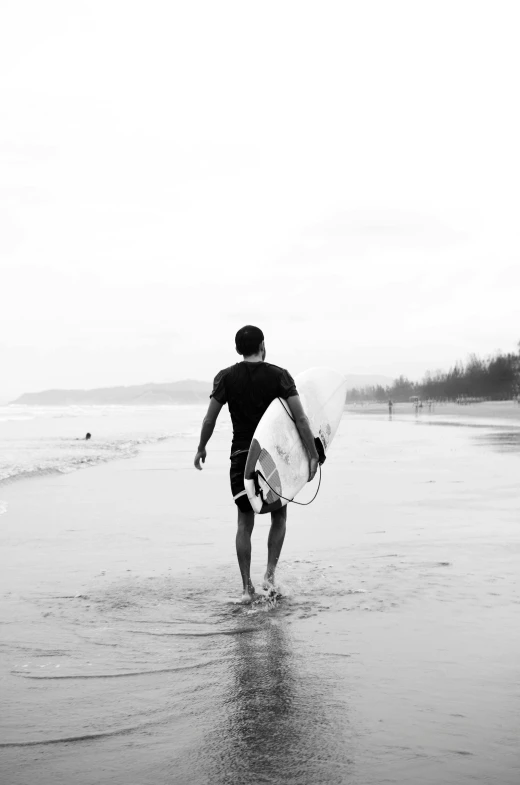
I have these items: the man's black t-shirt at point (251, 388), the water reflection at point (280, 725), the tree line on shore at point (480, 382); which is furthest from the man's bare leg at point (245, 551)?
the tree line on shore at point (480, 382)

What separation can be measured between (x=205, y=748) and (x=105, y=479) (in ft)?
32.4

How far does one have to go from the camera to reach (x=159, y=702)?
3016 millimetres

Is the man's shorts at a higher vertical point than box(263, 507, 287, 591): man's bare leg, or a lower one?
higher

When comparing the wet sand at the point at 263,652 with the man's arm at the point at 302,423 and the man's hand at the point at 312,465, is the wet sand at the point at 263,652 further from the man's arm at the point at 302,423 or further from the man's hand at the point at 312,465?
the man's arm at the point at 302,423

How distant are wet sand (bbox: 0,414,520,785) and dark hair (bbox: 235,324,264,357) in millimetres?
1546

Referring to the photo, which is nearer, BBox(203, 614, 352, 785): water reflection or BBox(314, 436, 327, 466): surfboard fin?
BBox(203, 614, 352, 785): water reflection

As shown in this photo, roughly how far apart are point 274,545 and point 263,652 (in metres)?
1.33

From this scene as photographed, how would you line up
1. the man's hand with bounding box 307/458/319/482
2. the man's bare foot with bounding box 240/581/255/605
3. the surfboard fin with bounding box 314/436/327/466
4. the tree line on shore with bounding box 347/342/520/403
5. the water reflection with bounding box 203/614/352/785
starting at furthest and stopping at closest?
the tree line on shore with bounding box 347/342/520/403 → the surfboard fin with bounding box 314/436/327/466 → the man's hand with bounding box 307/458/319/482 → the man's bare foot with bounding box 240/581/255/605 → the water reflection with bounding box 203/614/352/785

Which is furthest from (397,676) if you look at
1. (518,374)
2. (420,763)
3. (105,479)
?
(518,374)

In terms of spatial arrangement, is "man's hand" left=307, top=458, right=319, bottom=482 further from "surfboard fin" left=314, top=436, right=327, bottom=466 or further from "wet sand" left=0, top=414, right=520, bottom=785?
"wet sand" left=0, top=414, right=520, bottom=785

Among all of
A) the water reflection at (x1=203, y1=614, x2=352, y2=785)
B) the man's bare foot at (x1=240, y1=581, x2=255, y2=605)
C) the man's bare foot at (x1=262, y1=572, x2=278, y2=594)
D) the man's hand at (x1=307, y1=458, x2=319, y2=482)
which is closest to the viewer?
the water reflection at (x1=203, y1=614, x2=352, y2=785)

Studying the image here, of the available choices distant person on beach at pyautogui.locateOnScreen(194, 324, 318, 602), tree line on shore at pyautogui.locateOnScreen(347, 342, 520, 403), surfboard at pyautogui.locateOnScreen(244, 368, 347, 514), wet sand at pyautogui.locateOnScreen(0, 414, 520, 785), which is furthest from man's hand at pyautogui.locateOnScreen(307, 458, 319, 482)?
tree line on shore at pyautogui.locateOnScreen(347, 342, 520, 403)

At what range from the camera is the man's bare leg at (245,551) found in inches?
184

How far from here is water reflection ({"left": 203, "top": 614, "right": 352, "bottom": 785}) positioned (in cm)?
242
